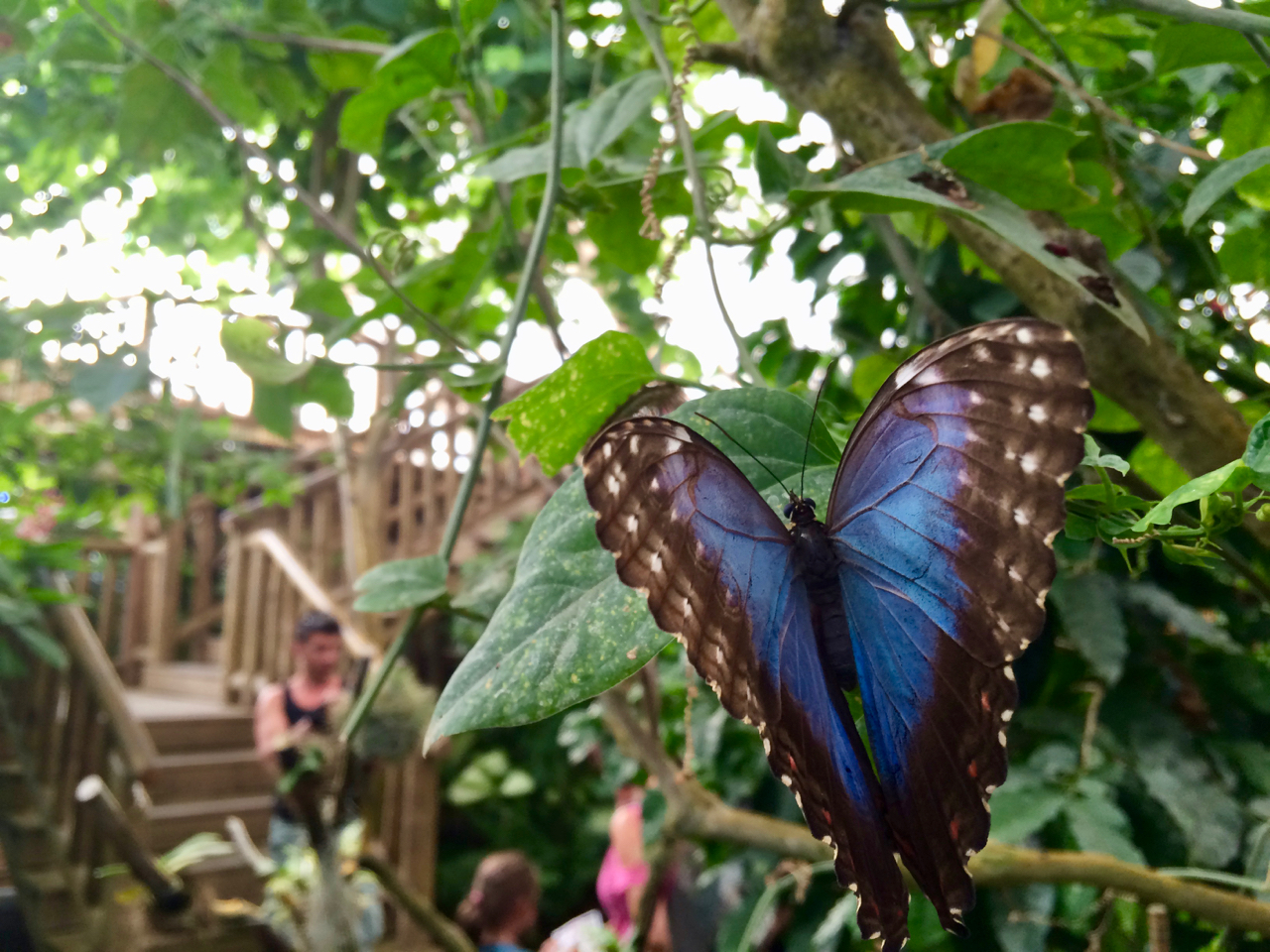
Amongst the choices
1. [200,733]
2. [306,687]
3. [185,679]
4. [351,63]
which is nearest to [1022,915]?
[351,63]

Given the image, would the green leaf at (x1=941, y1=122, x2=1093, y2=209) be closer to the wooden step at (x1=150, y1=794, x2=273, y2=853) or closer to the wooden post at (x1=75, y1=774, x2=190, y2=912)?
the wooden post at (x1=75, y1=774, x2=190, y2=912)

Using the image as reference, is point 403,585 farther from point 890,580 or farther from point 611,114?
point 611,114

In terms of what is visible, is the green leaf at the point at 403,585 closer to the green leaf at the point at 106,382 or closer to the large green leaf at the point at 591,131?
the large green leaf at the point at 591,131

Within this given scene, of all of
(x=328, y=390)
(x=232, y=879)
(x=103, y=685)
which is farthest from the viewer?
(x=232, y=879)

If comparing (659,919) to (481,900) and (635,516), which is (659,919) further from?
(635,516)

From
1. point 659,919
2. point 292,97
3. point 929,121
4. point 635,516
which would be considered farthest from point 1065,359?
point 659,919
